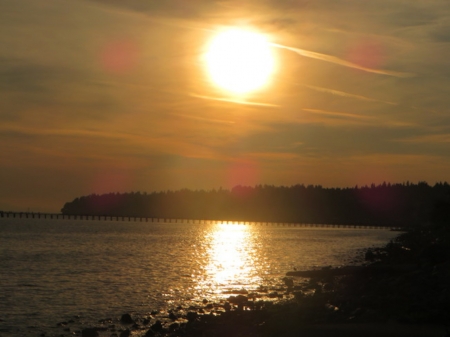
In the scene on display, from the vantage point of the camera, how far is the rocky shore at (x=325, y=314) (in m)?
22.7

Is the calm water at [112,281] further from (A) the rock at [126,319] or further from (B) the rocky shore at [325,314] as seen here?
(B) the rocky shore at [325,314]

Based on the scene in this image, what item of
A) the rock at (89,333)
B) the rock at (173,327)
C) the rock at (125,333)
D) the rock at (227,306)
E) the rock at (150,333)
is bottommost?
the rock at (89,333)

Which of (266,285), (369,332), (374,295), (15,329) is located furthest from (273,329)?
(266,285)

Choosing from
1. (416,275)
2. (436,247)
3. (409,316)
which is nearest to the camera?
(409,316)

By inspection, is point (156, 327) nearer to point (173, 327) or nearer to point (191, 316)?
point (173, 327)

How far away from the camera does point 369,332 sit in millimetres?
21547

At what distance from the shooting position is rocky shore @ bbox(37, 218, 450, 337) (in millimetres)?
22656

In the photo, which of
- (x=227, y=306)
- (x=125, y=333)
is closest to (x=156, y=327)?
(x=125, y=333)

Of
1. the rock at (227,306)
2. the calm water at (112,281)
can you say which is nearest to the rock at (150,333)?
the rock at (227,306)

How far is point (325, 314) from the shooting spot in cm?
2544

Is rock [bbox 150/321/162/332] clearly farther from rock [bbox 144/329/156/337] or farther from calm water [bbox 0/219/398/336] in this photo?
calm water [bbox 0/219/398/336]

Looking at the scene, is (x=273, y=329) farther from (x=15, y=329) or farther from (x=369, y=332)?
(x=15, y=329)

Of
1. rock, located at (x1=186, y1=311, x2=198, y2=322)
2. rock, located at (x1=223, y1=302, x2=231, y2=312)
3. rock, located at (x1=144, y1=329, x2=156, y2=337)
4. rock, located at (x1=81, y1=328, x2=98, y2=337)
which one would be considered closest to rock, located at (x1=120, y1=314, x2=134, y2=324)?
rock, located at (x1=186, y1=311, x2=198, y2=322)

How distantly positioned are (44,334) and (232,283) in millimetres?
19941
